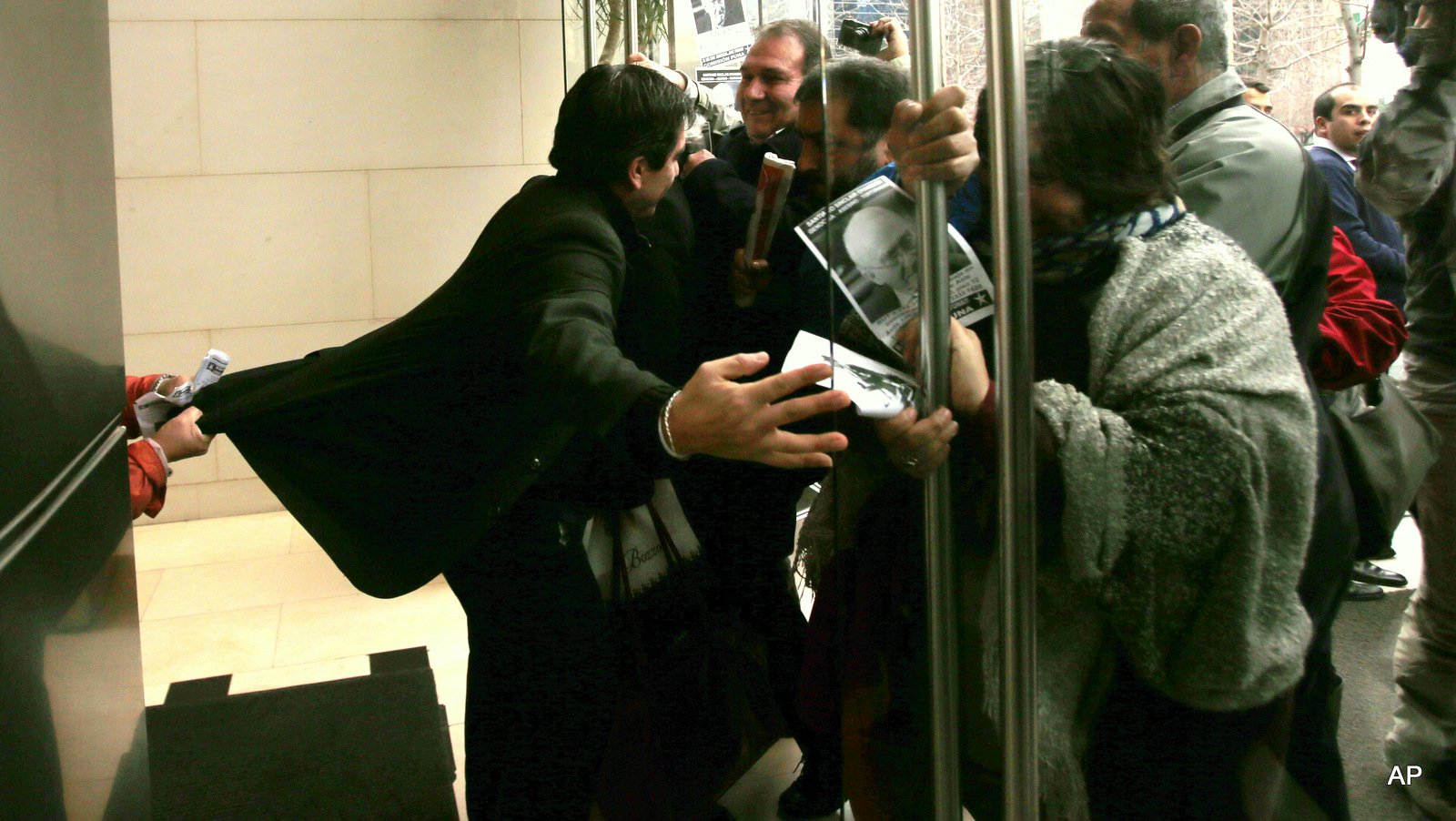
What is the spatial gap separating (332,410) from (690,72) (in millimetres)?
1551

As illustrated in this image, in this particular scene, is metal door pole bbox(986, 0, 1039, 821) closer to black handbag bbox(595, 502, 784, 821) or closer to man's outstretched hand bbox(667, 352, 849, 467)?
man's outstretched hand bbox(667, 352, 849, 467)

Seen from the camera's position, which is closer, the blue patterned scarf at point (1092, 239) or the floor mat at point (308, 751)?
the blue patterned scarf at point (1092, 239)

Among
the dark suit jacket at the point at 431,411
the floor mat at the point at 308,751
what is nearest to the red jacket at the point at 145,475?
the dark suit jacket at the point at 431,411

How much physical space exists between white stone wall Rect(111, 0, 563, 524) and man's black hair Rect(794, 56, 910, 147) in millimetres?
3860

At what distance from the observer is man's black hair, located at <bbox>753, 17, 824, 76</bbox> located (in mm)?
1407

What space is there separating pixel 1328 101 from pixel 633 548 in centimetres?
112

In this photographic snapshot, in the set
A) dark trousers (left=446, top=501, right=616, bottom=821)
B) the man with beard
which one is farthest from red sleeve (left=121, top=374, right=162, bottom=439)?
the man with beard

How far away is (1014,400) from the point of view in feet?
3.51

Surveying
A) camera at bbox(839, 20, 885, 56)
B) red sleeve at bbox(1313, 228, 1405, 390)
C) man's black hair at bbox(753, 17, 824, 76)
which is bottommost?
red sleeve at bbox(1313, 228, 1405, 390)

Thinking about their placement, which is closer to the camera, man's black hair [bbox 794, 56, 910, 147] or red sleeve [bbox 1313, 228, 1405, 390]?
red sleeve [bbox 1313, 228, 1405, 390]

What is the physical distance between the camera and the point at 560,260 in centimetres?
153

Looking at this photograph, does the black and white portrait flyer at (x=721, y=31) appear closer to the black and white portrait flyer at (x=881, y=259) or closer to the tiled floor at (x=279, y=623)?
the black and white portrait flyer at (x=881, y=259)

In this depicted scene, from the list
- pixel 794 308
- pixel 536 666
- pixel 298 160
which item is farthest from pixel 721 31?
pixel 298 160

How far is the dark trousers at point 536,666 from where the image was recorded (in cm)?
166
